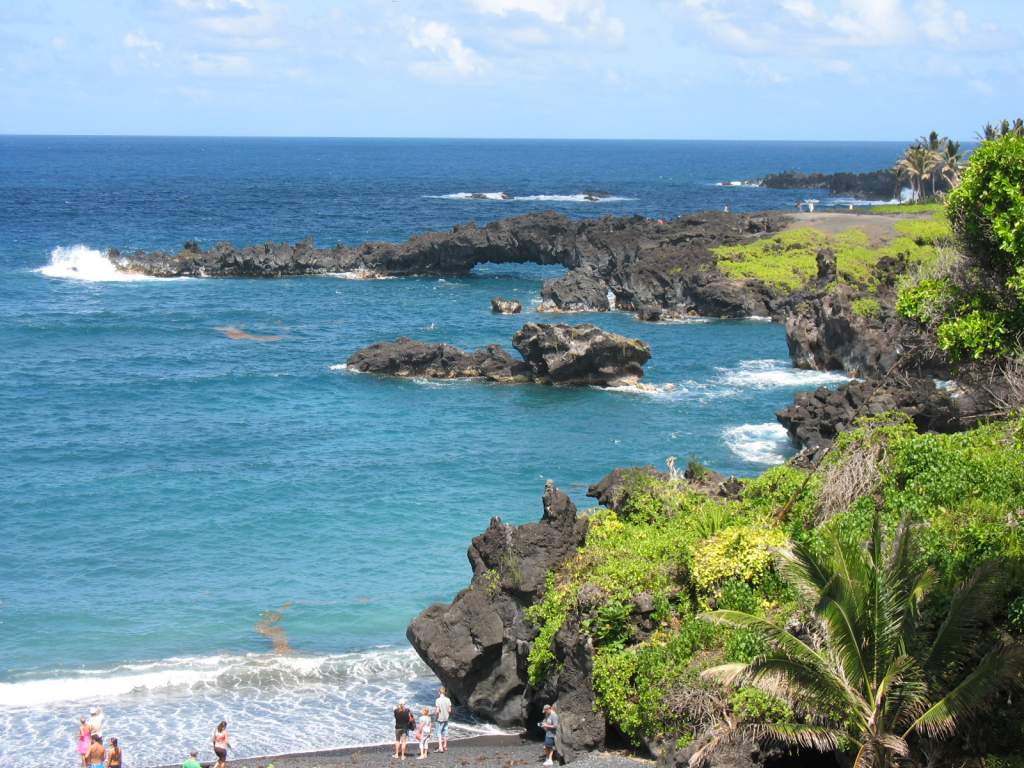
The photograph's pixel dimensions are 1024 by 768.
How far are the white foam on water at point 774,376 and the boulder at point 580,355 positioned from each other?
5378 millimetres

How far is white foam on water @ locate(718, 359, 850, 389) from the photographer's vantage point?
58.7 m

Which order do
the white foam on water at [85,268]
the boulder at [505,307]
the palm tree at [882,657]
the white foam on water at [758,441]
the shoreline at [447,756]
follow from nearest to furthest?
the palm tree at [882,657] < the shoreline at [447,756] < the white foam on water at [758,441] < the boulder at [505,307] < the white foam on water at [85,268]

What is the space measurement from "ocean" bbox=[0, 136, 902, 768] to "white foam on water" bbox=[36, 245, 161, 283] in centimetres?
77

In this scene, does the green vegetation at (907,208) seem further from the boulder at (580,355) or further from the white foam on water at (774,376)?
the boulder at (580,355)

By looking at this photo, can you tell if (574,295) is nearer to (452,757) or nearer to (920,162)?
(920,162)

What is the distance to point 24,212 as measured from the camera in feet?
445

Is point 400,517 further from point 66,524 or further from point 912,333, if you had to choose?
point 912,333

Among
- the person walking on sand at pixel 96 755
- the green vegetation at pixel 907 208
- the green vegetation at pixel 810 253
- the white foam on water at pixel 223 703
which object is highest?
the green vegetation at pixel 907 208

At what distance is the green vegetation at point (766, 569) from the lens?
17500mm

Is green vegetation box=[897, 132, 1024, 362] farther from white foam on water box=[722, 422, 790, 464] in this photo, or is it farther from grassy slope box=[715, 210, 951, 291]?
grassy slope box=[715, 210, 951, 291]

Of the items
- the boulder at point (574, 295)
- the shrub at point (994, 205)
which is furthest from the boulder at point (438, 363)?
the shrub at point (994, 205)

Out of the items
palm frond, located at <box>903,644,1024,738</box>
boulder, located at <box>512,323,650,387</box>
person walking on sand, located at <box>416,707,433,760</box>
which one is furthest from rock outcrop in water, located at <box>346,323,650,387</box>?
palm frond, located at <box>903,644,1024,738</box>

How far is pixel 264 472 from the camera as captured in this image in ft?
146

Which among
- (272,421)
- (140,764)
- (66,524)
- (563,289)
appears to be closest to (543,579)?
(140,764)
